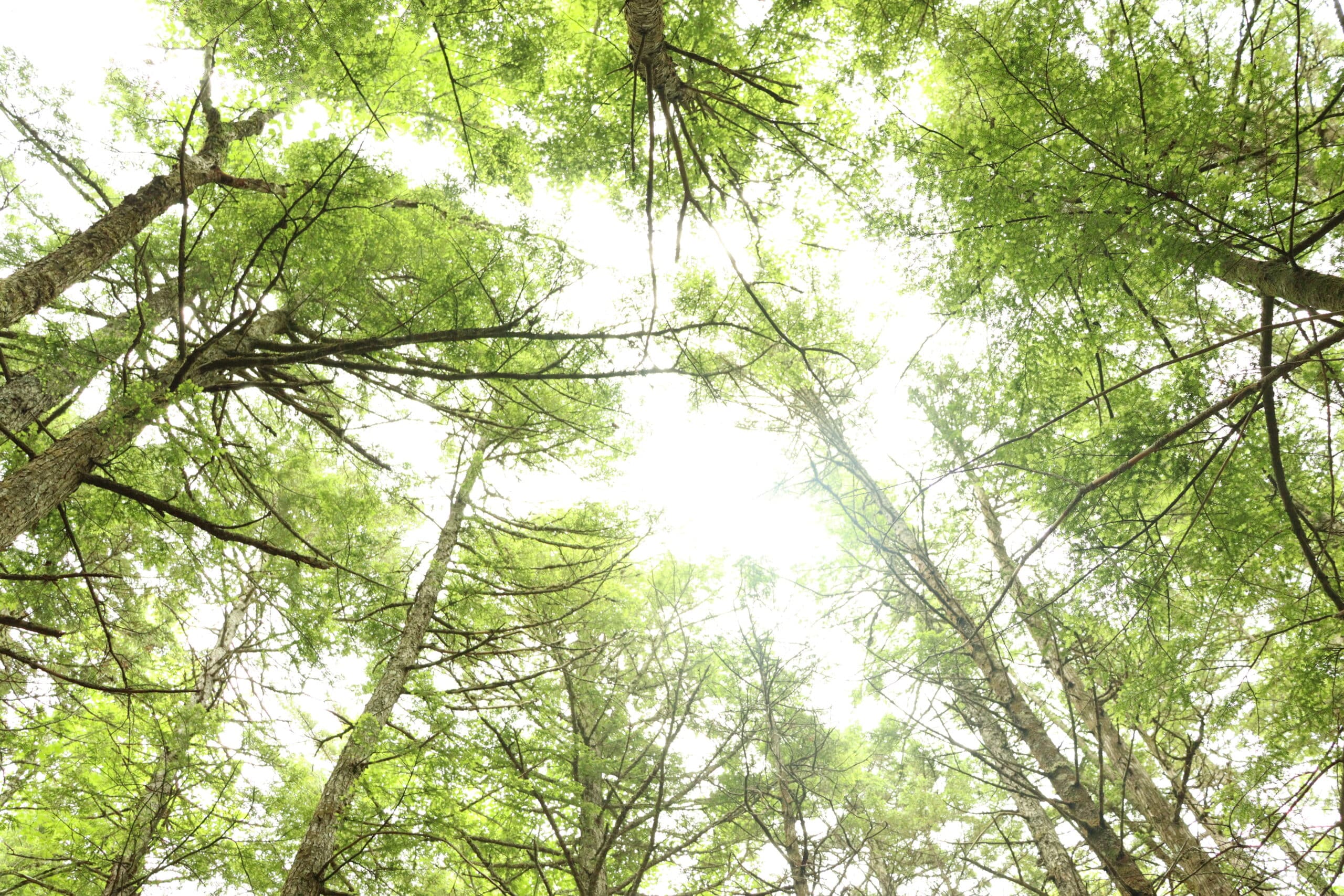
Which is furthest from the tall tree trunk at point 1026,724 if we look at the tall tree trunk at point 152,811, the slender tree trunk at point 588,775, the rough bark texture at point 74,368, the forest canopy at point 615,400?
the tall tree trunk at point 152,811

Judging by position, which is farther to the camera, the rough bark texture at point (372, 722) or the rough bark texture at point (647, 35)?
the rough bark texture at point (372, 722)

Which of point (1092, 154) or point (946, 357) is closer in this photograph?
point (1092, 154)

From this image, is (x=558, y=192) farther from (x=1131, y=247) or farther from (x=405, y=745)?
(x=405, y=745)

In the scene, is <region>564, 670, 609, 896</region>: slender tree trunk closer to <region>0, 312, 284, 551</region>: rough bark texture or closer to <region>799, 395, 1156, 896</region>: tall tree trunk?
<region>799, 395, 1156, 896</region>: tall tree trunk

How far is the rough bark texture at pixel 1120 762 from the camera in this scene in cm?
322

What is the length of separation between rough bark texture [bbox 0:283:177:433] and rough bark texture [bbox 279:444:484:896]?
10.2ft

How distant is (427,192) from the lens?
6.57 metres

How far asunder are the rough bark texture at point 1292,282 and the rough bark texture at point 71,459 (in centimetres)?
515

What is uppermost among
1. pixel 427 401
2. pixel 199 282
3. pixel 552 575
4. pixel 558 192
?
pixel 558 192

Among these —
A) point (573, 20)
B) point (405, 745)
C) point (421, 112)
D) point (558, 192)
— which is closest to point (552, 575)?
point (405, 745)

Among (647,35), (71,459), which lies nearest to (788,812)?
(647,35)

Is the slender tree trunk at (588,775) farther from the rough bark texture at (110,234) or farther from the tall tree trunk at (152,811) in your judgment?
the rough bark texture at (110,234)

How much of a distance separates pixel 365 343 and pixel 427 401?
0.86 meters

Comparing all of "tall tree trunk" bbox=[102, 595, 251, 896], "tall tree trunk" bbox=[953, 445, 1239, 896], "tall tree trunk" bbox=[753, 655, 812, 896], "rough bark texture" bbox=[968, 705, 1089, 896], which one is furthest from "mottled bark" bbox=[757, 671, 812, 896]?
"tall tree trunk" bbox=[102, 595, 251, 896]
